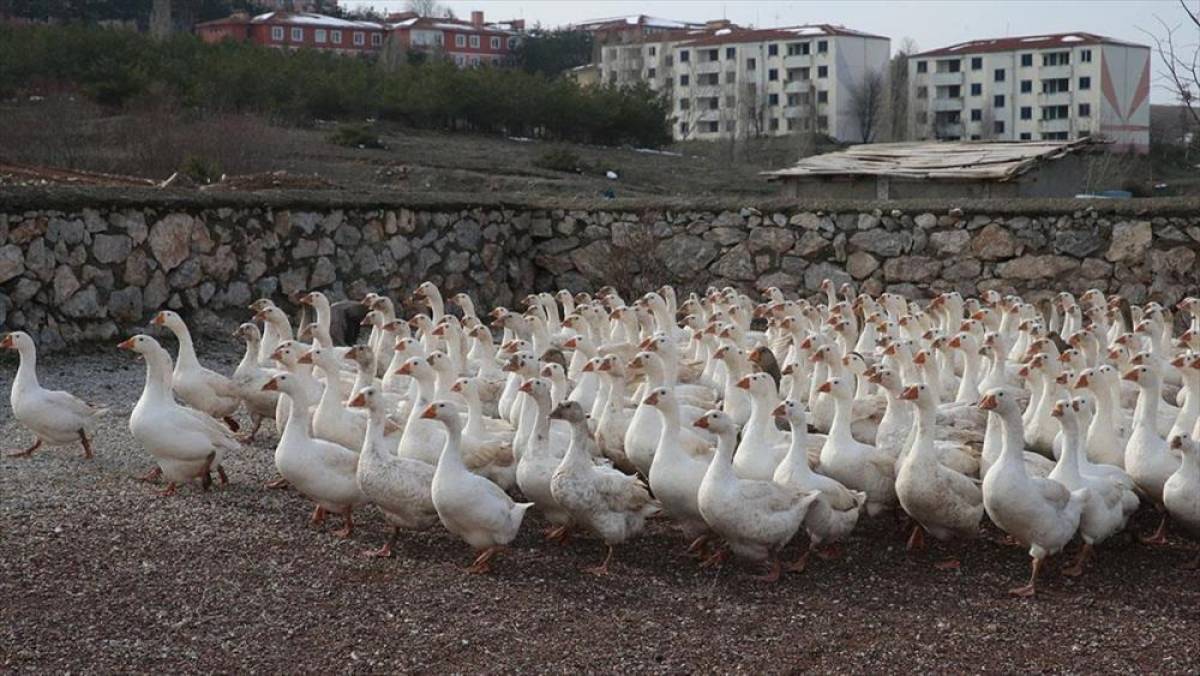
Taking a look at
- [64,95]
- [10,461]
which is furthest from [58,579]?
[64,95]

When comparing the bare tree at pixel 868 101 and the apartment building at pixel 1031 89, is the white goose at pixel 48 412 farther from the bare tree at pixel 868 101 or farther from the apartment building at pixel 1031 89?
the bare tree at pixel 868 101

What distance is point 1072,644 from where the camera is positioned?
18.0 feet

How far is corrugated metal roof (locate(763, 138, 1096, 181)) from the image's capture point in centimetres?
1702

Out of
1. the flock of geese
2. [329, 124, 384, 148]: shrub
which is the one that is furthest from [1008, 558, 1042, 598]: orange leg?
[329, 124, 384, 148]: shrub

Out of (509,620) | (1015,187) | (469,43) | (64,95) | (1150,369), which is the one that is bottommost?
(509,620)

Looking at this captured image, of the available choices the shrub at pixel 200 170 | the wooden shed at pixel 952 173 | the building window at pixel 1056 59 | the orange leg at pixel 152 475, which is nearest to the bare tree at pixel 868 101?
the building window at pixel 1056 59

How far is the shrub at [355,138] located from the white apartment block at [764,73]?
1297 inches

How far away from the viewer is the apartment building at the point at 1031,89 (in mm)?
58188

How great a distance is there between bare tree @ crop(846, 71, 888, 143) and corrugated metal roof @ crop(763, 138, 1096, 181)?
39407mm

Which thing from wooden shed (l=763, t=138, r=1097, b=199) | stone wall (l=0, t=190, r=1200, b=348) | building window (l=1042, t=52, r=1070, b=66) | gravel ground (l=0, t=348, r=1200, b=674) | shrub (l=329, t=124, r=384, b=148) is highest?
building window (l=1042, t=52, r=1070, b=66)

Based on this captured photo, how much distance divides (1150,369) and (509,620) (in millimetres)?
3681

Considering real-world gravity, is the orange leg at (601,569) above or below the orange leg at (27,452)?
below

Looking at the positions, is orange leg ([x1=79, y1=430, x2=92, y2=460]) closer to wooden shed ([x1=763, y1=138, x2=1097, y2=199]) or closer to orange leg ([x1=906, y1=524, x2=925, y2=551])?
orange leg ([x1=906, y1=524, x2=925, y2=551])

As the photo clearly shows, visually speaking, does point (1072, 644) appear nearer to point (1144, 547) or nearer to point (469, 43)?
point (1144, 547)
